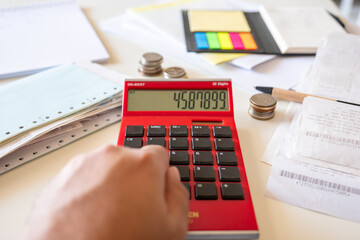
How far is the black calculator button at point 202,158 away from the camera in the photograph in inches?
19.1

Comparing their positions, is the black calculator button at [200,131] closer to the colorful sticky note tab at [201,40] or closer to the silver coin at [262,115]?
the silver coin at [262,115]

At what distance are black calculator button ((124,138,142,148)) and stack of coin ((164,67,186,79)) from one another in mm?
218

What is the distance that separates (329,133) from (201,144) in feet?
0.63

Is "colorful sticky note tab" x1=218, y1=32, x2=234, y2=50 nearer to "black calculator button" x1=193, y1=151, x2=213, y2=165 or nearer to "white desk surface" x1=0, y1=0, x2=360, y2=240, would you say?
"white desk surface" x1=0, y1=0, x2=360, y2=240

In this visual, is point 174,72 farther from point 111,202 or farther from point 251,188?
point 111,202

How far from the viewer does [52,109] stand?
1.89 feet

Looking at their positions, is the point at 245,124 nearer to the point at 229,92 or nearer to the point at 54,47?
the point at 229,92

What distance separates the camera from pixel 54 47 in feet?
2.68

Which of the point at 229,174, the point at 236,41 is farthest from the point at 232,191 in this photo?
the point at 236,41

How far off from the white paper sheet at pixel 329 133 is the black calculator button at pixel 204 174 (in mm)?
135

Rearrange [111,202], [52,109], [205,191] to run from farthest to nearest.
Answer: [52,109]
[205,191]
[111,202]

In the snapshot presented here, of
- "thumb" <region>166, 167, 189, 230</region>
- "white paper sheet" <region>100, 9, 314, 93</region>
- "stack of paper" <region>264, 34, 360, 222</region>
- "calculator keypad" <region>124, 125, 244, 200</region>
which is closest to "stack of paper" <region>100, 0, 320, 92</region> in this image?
"white paper sheet" <region>100, 9, 314, 93</region>

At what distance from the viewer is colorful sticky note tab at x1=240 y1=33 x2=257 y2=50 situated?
806 mm

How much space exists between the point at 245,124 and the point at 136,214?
Answer: 33 centimetres
